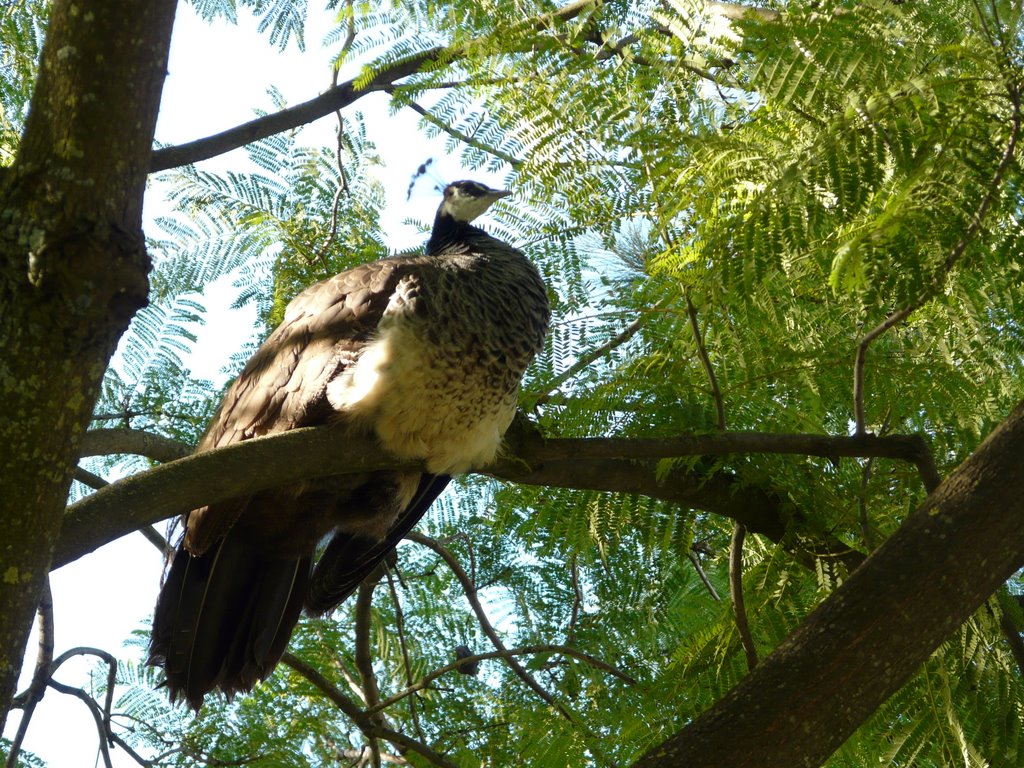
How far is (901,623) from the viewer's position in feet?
8.74

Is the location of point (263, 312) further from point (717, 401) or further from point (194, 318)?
point (717, 401)

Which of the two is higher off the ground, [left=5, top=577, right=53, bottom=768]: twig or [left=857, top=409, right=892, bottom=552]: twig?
[left=5, top=577, right=53, bottom=768]: twig

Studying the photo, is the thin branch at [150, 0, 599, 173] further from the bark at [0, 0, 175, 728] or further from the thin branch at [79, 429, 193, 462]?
the bark at [0, 0, 175, 728]

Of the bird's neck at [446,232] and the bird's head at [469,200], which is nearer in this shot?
the bird's neck at [446,232]

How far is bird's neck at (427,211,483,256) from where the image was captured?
4922 mm

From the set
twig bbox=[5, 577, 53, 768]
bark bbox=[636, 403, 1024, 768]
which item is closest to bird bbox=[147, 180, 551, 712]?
twig bbox=[5, 577, 53, 768]

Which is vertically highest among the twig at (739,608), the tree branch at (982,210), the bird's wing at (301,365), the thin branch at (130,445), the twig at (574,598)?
the thin branch at (130,445)

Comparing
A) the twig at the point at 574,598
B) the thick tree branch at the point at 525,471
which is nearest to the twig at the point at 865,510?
the thick tree branch at the point at 525,471

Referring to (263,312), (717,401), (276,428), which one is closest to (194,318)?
(263,312)

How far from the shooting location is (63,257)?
2291mm

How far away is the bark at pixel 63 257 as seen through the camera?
223 centimetres

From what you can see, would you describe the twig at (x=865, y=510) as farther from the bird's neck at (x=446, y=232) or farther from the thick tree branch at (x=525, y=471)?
the bird's neck at (x=446, y=232)

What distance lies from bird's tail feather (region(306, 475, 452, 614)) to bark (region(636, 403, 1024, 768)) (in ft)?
6.10

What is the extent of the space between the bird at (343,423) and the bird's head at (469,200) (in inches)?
34.1
